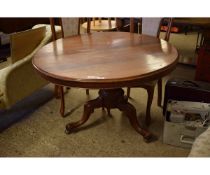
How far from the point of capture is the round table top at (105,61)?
1.24 m

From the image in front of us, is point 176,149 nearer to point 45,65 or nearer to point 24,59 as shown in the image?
point 45,65

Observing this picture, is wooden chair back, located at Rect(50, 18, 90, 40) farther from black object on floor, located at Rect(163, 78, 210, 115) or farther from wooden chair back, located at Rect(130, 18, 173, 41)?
black object on floor, located at Rect(163, 78, 210, 115)

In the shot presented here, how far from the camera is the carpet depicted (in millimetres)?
1743

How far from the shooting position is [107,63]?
1.40m

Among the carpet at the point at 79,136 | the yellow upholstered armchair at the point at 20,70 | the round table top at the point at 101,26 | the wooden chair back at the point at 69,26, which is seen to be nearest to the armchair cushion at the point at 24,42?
the yellow upholstered armchair at the point at 20,70

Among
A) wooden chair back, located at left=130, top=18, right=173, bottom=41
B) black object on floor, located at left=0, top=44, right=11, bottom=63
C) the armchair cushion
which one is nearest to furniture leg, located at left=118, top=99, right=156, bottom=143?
wooden chair back, located at left=130, top=18, right=173, bottom=41

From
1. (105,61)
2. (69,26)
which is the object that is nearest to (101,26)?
(69,26)

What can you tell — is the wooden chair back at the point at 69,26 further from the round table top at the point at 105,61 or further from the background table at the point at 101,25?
the background table at the point at 101,25

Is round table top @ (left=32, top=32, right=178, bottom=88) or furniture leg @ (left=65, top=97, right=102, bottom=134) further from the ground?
round table top @ (left=32, top=32, right=178, bottom=88)

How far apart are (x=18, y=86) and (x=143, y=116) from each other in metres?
1.10

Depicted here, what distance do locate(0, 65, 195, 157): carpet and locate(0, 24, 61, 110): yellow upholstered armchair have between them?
0.86 ft

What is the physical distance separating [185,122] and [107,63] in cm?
75

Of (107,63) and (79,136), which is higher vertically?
(107,63)

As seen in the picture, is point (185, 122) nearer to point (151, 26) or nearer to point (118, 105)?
point (118, 105)
